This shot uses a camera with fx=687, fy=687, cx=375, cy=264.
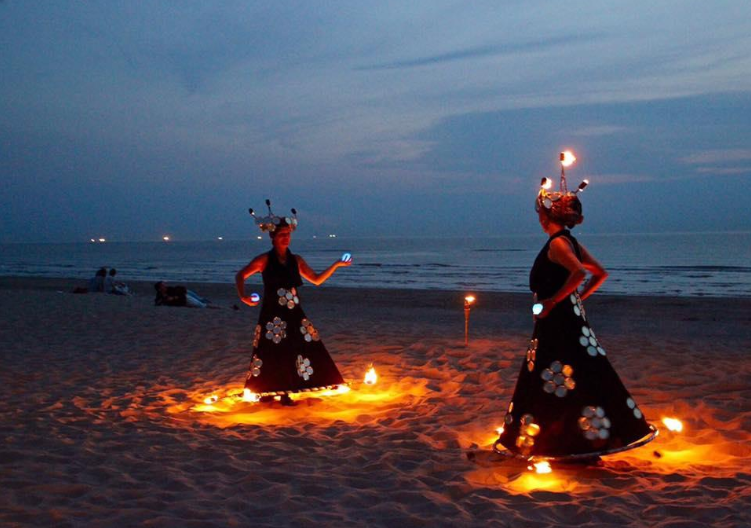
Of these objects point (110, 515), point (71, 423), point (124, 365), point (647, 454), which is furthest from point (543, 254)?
point (124, 365)

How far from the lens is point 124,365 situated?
29.8ft

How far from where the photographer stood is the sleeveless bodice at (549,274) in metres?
4.56

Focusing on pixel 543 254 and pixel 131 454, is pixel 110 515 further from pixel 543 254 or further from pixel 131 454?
pixel 543 254

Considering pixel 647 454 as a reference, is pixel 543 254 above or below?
above

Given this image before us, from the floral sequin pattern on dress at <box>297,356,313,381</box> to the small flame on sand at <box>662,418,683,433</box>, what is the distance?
3249mm

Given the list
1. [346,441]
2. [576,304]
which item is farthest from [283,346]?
[576,304]

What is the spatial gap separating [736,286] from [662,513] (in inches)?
1198

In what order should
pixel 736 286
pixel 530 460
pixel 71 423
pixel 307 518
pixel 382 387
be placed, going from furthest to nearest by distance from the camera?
pixel 736 286
pixel 382 387
pixel 71 423
pixel 530 460
pixel 307 518

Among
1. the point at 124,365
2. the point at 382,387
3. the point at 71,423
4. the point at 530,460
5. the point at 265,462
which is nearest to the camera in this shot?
the point at 530,460

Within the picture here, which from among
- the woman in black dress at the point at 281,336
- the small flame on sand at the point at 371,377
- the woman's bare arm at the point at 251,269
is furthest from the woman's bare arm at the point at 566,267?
the small flame on sand at the point at 371,377

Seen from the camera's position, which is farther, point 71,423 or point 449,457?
point 71,423

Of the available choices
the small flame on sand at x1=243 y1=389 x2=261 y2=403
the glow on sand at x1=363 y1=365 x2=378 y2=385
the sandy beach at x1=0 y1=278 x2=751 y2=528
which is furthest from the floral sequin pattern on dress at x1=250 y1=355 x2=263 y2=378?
the glow on sand at x1=363 y1=365 x2=378 y2=385

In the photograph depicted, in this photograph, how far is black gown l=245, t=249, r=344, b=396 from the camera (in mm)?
6703

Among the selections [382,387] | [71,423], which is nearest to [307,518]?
[71,423]
